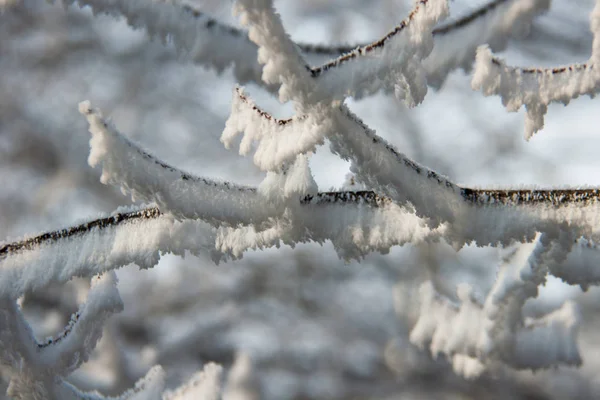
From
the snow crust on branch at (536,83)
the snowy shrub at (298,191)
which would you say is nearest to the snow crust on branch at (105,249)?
the snowy shrub at (298,191)

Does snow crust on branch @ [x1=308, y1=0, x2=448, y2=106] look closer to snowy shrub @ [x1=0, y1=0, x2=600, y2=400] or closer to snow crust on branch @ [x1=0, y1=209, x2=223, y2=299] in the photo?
snowy shrub @ [x1=0, y1=0, x2=600, y2=400]

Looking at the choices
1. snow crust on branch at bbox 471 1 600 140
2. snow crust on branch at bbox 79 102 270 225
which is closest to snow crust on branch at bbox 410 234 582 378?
snow crust on branch at bbox 471 1 600 140

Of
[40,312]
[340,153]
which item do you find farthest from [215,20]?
[40,312]

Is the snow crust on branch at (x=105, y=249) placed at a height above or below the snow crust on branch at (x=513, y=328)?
below

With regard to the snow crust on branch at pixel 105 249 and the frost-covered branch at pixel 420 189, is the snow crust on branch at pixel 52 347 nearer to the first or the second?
the snow crust on branch at pixel 105 249

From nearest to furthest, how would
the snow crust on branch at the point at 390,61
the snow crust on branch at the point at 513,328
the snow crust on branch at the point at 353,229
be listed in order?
the snow crust on branch at the point at 390,61, the snow crust on branch at the point at 353,229, the snow crust on branch at the point at 513,328

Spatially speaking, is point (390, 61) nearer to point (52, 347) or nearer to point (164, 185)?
point (164, 185)

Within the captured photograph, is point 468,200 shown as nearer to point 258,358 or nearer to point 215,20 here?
point 215,20
